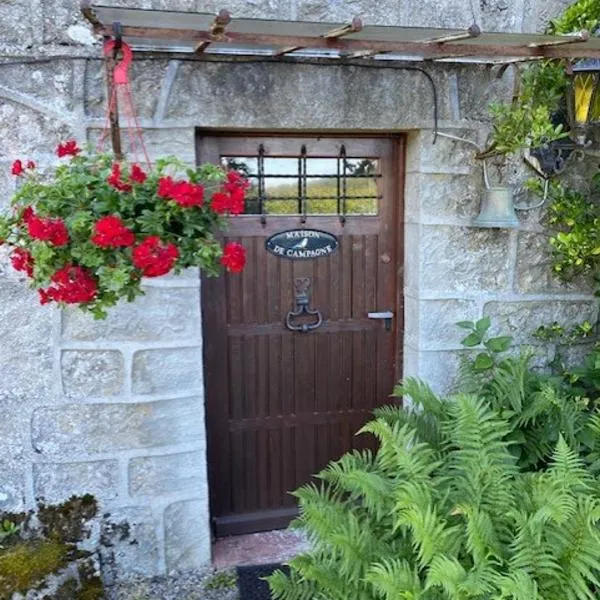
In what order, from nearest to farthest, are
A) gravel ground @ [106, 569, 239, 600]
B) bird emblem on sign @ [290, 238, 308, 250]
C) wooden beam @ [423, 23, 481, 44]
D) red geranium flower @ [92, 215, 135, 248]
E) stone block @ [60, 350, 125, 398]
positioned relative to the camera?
red geranium flower @ [92, 215, 135, 248] → wooden beam @ [423, 23, 481, 44] → stone block @ [60, 350, 125, 398] → gravel ground @ [106, 569, 239, 600] → bird emblem on sign @ [290, 238, 308, 250]

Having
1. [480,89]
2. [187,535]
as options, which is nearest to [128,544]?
[187,535]

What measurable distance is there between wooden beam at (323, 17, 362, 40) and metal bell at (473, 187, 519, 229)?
1.10 metres

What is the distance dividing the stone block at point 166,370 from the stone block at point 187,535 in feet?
1.80

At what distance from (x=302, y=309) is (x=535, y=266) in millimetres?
1143

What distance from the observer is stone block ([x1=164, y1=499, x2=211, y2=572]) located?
9.65 ft

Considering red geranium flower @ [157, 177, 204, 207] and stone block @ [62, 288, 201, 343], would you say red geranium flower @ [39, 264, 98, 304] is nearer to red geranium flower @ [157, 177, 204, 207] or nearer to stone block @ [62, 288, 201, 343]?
red geranium flower @ [157, 177, 204, 207]

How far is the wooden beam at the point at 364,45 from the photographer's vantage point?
204 cm

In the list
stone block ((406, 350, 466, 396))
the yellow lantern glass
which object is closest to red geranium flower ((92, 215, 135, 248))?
stone block ((406, 350, 466, 396))

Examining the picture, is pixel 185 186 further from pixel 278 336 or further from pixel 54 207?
pixel 278 336

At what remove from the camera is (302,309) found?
3105 millimetres

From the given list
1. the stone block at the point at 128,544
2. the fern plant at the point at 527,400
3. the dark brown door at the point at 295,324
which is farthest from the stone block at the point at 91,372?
the fern plant at the point at 527,400

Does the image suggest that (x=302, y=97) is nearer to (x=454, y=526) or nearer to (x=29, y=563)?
(x=454, y=526)

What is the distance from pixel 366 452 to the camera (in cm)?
281

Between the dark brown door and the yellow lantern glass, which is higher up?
the yellow lantern glass
